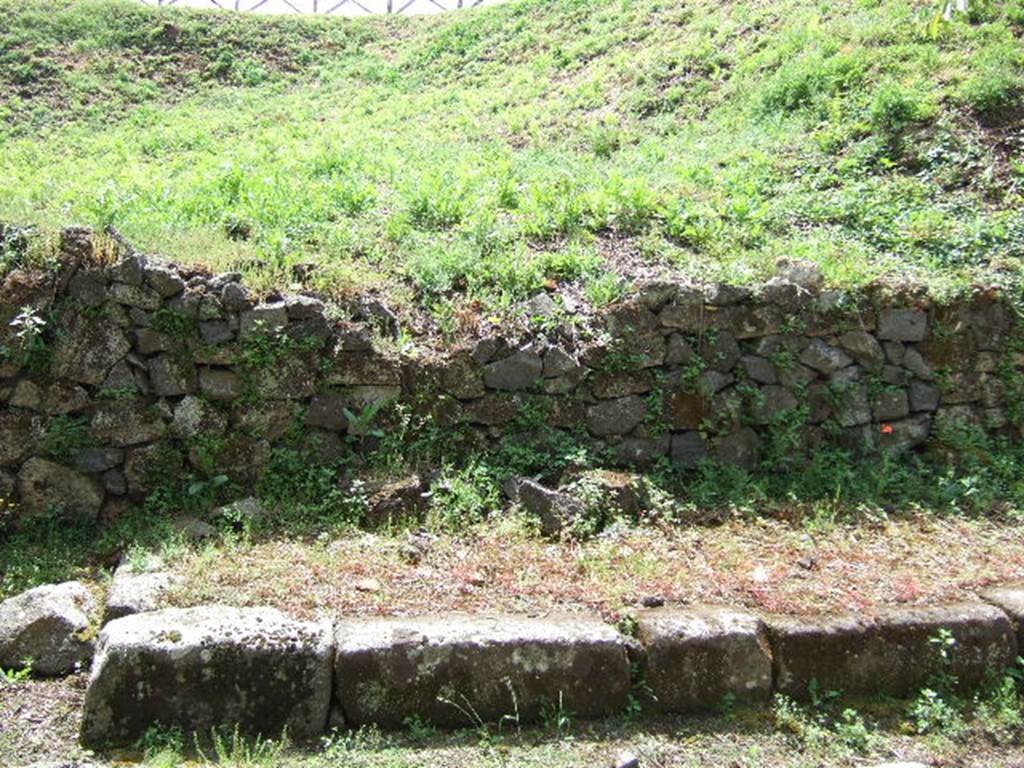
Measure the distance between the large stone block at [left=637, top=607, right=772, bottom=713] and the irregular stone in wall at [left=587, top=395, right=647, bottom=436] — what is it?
2208 mm

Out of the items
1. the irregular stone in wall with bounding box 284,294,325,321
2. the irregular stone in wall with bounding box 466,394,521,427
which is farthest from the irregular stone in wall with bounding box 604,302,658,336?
the irregular stone in wall with bounding box 284,294,325,321

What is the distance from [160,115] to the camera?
1441 cm

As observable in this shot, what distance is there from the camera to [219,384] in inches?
227

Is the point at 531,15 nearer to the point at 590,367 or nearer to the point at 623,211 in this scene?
the point at 623,211

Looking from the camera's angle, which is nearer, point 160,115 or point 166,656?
point 166,656

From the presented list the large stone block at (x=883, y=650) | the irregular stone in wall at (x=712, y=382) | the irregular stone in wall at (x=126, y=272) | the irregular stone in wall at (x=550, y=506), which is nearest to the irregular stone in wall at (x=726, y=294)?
the irregular stone in wall at (x=712, y=382)

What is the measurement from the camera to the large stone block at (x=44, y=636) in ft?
13.8

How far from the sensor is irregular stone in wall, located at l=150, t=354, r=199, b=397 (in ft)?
18.7

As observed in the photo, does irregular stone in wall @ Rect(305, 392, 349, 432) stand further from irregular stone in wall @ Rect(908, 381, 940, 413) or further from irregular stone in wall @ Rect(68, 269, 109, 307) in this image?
irregular stone in wall @ Rect(908, 381, 940, 413)

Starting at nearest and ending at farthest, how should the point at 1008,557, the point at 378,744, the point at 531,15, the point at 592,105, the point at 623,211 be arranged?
the point at 378,744 → the point at 1008,557 → the point at 623,211 → the point at 592,105 → the point at 531,15

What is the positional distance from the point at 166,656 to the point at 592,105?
34.9ft

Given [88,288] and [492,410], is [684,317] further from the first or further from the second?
[88,288]

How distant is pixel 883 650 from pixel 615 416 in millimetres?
2506

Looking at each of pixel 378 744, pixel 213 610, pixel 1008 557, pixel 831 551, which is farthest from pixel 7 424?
pixel 1008 557
